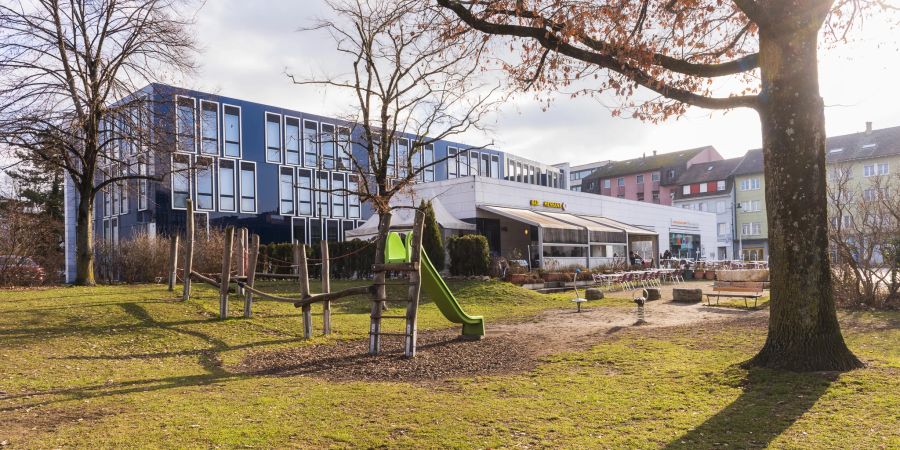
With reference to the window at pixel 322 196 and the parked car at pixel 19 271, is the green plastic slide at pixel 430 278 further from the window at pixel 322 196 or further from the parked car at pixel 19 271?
the window at pixel 322 196

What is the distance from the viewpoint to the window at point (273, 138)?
3466 cm

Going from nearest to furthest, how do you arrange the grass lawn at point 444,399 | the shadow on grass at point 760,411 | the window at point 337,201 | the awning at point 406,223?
the shadow on grass at point 760,411 → the grass lawn at point 444,399 → the awning at point 406,223 → the window at point 337,201

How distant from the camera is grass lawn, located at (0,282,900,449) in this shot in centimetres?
459

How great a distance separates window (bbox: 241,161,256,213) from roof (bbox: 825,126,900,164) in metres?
47.6

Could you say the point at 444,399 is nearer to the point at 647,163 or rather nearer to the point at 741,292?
the point at 741,292

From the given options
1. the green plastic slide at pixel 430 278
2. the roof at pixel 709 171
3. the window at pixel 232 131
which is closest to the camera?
the green plastic slide at pixel 430 278

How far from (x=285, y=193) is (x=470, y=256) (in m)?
17.4

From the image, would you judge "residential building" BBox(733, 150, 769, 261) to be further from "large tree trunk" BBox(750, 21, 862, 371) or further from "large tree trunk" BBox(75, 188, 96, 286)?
"large tree trunk" BBox(750, 21, 862, 371)

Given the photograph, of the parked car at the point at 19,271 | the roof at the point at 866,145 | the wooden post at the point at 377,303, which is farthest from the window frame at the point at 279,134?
the roof at the point at 866,145

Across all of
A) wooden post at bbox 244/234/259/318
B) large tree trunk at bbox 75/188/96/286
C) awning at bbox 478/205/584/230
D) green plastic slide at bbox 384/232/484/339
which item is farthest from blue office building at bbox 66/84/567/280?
green plastic slide at bbox 384/232/484/339

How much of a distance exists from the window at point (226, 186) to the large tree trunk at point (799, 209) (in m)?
29.8

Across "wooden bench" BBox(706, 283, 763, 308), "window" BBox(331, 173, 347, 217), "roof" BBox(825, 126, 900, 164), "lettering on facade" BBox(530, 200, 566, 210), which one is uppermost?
"roof" BBox(825, 126, 900, 164)

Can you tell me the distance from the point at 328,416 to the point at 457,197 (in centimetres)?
2317

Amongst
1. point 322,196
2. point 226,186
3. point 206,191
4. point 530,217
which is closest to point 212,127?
point 226,186
